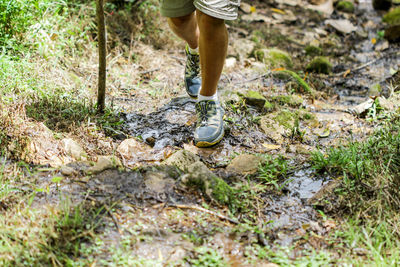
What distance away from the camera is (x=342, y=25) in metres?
7.50

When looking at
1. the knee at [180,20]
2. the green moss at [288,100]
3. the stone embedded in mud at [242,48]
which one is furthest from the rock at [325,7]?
the knee at [180,20]

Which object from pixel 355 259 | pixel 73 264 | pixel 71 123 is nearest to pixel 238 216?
pixel 355 259

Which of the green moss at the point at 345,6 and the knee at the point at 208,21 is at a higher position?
the knee at the point at 208,21

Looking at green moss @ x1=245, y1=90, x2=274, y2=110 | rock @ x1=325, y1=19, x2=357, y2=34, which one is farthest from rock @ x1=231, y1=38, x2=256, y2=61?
rock @ x1=325, y1=19, x2=357, y2=34

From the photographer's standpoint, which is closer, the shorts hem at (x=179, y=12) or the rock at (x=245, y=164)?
the rock at (x=245, y=164)

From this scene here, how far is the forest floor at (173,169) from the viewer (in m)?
1.54

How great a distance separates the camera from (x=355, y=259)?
4.95 feet

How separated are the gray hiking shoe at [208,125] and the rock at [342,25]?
5.78 m

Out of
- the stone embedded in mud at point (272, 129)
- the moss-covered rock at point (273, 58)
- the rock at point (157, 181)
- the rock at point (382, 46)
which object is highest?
the rock at point (157, 181)

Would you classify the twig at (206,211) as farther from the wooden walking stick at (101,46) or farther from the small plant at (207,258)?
the wooden walking stick at (101,46)

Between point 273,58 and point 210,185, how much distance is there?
3.59 meters

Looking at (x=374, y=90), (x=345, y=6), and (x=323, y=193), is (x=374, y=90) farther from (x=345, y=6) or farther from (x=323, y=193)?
(x=345, y=6)

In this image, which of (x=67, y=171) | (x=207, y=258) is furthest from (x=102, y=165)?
(x=207, y=258)

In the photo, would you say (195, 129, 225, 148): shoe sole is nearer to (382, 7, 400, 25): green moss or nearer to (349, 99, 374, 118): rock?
(349, 99, 374, 118): rock
